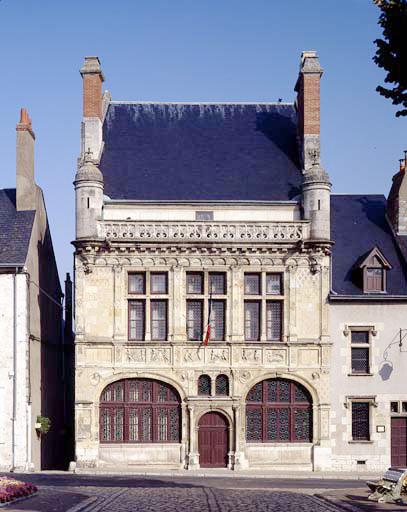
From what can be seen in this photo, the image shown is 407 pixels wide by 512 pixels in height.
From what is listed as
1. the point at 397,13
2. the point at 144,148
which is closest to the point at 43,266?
the point at 144,148

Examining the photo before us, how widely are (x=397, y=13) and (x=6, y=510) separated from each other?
471 inches

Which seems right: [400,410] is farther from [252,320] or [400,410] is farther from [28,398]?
[28,398]

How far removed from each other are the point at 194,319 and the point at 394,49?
2158 cm

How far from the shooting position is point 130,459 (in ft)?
116

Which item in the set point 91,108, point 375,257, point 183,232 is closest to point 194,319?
point 183,232

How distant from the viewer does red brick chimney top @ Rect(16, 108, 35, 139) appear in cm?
3794

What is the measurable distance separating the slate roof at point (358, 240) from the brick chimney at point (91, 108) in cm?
1012

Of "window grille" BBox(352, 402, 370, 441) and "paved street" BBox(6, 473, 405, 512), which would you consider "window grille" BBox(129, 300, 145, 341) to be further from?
"window grille" BBox(352, 402, 370, 441)

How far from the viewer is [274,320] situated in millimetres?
36344

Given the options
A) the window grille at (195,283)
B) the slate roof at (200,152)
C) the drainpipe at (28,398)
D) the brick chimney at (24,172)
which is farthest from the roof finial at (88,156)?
the window grille at (195,283)

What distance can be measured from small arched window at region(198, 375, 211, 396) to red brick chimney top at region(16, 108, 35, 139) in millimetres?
11779

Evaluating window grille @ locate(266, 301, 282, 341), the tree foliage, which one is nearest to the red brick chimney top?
window grille @ locate(266, 301, 282, 341)

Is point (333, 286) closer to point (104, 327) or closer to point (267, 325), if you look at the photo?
point (267, 325)

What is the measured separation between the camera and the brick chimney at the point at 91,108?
126ft
